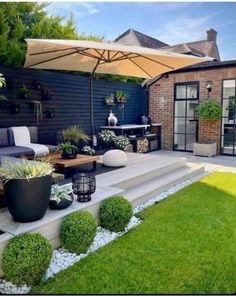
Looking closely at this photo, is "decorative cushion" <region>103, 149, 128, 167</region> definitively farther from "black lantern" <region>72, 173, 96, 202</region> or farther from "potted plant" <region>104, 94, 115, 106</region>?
"potted plant" <region>104, 94, 115, 106</region>

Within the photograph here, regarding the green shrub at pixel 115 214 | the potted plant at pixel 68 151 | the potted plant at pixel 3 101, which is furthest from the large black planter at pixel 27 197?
the potted plant at pixel 3 101

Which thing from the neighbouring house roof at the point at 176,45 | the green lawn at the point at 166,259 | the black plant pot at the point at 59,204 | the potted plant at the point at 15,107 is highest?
the neighbouring house roof at the point at 176,45

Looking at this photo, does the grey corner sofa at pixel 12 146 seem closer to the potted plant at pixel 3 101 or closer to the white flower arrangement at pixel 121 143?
the potted plant at pixel 3 101

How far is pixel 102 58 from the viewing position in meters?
5.91

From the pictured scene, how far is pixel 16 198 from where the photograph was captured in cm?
274

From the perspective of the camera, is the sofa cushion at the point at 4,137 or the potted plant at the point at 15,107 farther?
the potted plant at the point at 15,107

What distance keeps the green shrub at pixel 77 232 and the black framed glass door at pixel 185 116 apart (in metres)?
7.57

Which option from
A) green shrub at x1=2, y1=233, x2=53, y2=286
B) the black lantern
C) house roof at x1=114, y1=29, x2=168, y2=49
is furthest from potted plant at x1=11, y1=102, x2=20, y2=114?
house roof at x1=114, y1=29, x2=168, y2=49

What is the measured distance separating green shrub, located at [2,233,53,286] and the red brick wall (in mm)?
7960

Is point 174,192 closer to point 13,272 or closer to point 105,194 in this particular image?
point 105,194

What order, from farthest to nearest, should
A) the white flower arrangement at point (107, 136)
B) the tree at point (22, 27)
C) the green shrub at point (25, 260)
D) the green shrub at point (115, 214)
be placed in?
1. the white flower arrangement at point (107, 136)
2. the tree at point (22, 27)
3. the green shrub at point (115, 214)
4. the green shrub at point (25, 260)

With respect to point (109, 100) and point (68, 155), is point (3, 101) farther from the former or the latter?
point (109, 100)

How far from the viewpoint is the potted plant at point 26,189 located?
8.85 ft

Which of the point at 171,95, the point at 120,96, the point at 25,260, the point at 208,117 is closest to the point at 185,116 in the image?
the point at 171,95
